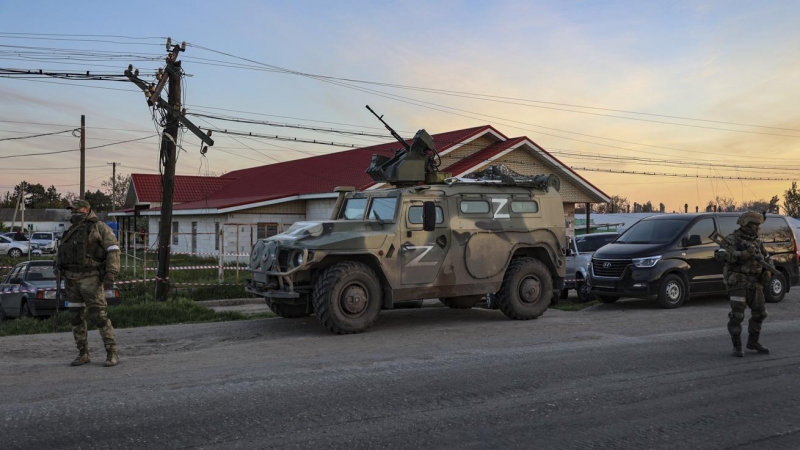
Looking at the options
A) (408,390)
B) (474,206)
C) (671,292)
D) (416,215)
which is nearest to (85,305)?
(408,390)

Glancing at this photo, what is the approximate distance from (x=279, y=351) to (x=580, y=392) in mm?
3924

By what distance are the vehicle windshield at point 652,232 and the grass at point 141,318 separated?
7769 millimetres

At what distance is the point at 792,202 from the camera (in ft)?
184

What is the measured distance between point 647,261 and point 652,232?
4.12 feet

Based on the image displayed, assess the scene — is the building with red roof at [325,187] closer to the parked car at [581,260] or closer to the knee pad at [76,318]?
the parked car at [581,260]

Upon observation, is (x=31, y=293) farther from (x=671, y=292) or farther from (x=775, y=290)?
(x=775, y=290)

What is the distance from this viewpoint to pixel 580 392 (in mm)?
6168

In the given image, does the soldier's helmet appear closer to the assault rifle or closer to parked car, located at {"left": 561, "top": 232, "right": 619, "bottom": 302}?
the assault rifle

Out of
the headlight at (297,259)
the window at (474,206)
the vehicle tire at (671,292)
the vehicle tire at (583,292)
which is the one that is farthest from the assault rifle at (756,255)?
the vehicle tire at (583,292)

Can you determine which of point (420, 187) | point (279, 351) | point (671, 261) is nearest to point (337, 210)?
point (420, 187)

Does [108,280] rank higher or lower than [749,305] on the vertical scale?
higher

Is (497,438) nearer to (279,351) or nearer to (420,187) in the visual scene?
(279,351)

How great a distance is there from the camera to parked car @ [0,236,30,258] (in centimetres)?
3966

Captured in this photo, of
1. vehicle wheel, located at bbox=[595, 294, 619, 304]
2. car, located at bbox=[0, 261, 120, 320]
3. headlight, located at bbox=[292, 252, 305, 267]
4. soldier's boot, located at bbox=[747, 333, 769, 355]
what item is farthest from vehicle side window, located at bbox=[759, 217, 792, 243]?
car, located at bbox=[0, 261, 120, 320]
